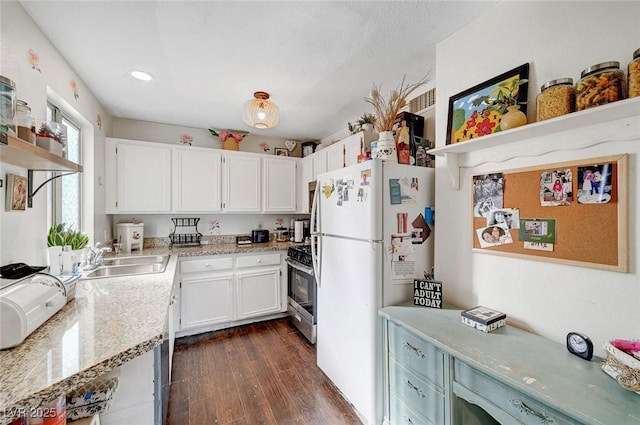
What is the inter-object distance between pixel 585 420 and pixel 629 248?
65 centimetres

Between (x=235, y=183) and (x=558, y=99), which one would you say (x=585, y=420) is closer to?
(x=558, y=99)

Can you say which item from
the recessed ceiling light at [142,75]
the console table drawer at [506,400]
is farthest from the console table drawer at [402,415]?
the recessed ceiling light at [142,75]

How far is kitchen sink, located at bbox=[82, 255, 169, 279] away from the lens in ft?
6.65

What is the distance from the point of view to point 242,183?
3357mm

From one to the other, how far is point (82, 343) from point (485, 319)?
165cm

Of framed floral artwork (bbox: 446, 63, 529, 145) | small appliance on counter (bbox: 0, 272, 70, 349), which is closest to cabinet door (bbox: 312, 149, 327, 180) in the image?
framed floral artwork (bbox: 446, 63, 529, 145)

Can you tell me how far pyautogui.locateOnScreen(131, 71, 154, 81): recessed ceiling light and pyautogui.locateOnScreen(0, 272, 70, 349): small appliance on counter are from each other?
161 cm

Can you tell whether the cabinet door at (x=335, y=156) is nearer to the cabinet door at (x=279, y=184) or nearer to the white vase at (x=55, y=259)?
the cabinet door at (x=279, y=184)

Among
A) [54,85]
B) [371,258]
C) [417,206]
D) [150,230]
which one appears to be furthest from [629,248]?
[150,230]

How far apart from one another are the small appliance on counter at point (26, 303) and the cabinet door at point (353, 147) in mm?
2244

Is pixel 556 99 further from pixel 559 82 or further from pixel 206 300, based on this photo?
pixel 206 300

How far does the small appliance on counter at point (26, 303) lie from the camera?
88cm

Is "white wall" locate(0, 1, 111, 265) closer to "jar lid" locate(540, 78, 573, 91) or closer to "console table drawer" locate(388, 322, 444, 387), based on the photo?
"console table drawer" locate(388, 322, 444, 387)

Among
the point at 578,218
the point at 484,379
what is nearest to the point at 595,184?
the point at 578,218
